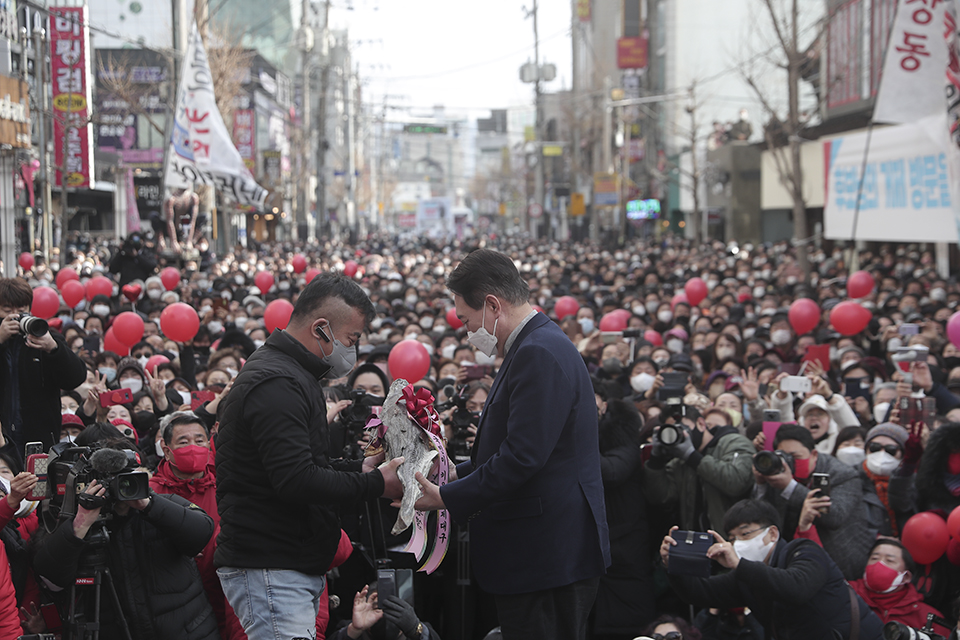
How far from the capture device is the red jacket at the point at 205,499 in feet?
13.5

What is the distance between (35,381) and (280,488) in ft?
9.20

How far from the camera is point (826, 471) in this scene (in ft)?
17.8

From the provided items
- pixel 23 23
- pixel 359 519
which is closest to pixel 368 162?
pixel 23 23

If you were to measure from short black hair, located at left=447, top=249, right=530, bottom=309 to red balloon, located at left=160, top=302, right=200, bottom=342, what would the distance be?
7.22m

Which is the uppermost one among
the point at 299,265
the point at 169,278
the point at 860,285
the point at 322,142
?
the point at 322,142

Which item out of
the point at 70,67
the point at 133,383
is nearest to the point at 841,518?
the point at 133,383

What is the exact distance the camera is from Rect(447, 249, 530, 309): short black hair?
3.36m

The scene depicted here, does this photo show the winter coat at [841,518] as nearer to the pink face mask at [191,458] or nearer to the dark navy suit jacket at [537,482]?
the dark navy suit jacket at [537,482]

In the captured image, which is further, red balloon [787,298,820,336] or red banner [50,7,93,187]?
red banner [50,7,93,187]

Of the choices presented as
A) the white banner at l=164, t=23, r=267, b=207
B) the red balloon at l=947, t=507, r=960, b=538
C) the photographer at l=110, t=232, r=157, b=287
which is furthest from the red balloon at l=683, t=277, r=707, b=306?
the red balloon at l=947, t=507, r=960, b=538

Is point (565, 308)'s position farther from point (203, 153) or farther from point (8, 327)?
point (8, 327)

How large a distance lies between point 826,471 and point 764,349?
532cm

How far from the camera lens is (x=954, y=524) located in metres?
4.95

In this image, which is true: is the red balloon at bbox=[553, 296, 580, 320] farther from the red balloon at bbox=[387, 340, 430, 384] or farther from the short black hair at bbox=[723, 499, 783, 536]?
the short black hair at bbox=[723, 499, 783, 536]
